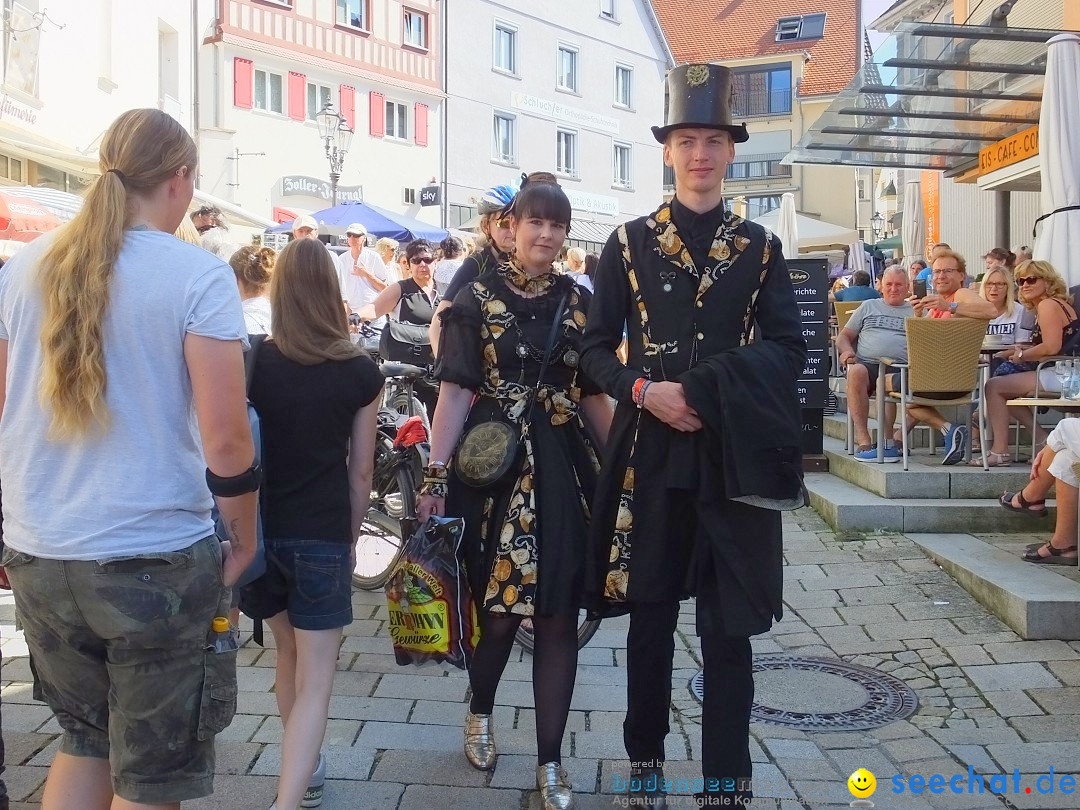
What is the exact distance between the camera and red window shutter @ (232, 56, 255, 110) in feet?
84.7

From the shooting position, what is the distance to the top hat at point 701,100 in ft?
10.2

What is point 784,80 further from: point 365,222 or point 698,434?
point 698,434

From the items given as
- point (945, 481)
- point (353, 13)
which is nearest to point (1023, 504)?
point (945, 481)

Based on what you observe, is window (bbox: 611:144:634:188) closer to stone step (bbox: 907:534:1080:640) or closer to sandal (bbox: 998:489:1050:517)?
sandal (bbox: 998:489:1050:517)

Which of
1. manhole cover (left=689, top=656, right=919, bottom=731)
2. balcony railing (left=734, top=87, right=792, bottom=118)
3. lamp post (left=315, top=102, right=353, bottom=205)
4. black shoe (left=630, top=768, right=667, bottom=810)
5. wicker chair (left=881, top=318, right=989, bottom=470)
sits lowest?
manhole cover (left=689, top=656, right=919, bottom=731)

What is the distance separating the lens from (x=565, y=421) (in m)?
3.48

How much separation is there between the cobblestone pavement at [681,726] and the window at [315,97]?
80.5ft

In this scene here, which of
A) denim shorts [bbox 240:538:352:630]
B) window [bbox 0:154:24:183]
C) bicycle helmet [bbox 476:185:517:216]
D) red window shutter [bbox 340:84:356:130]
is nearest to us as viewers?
denim shorts [bbox 240:538:352:630]

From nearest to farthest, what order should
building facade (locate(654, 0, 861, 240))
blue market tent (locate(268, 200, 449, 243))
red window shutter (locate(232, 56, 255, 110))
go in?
blue market tent (locate(268, 200, 449, 243))
red window shutter (locate(232, 56, 255, 110))
building facade (locate(654, 0, 861, 240))

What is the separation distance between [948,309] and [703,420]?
6182mm

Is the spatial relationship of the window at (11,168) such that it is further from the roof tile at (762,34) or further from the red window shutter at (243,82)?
the roof tile at (762,34)

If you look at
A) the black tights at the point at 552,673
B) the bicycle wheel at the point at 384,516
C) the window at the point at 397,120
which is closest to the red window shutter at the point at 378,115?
the window at the point at 397,120

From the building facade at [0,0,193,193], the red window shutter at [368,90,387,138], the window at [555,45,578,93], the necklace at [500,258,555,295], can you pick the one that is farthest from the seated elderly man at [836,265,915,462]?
the window at [555,45,578,93]

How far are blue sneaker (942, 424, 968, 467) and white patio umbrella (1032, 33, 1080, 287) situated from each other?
165 cm
